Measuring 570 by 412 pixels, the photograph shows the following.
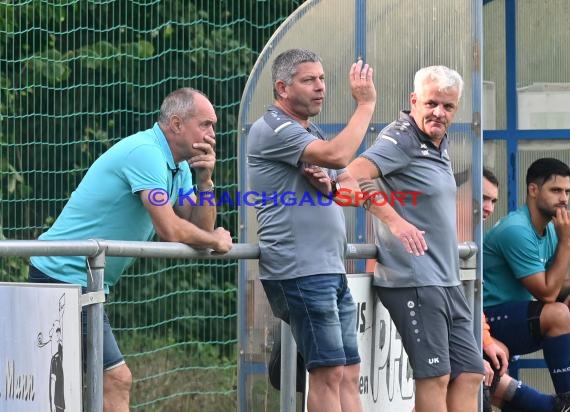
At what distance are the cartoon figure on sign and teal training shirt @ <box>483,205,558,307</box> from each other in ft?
11.8

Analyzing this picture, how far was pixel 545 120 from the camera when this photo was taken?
9000mm

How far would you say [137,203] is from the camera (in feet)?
19.1

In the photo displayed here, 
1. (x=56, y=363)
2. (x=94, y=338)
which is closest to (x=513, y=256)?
(x=94, y=338)

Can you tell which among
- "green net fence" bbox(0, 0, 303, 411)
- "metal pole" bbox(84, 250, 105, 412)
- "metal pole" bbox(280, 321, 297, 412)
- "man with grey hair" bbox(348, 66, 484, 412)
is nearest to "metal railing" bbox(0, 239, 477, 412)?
"metal pole" bbox(84, 250, 105, 412)

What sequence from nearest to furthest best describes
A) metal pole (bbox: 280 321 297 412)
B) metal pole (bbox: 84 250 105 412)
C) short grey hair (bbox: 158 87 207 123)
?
metal pole (bbox: 84 250 105 412)
short grey hair (bbox: 158 87 207 123)
metal pole (bbox: 280 321 297 412)

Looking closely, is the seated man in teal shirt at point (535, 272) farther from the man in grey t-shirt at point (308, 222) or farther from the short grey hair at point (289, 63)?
the short grey hair at point (289, 63)

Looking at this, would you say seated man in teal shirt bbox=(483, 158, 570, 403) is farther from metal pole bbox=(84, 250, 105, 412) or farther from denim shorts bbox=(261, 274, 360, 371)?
metal pole bbox=(84, 250, 105, 412)

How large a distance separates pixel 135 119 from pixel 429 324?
3323mm

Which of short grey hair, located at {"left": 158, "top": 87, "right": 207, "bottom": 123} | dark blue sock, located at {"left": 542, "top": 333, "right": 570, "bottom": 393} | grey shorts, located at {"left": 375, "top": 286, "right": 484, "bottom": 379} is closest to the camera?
short grey hair, located at {"left": 158, "top": 87, "right": 207, "bottom": 123}

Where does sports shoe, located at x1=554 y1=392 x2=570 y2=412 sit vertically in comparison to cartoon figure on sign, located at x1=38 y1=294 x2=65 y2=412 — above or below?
below

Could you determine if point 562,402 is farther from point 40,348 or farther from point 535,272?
point 40,348

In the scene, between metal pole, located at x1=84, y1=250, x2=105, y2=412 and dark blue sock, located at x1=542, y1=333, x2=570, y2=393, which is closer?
metal pole, located at x1=84, y1=250, x2=105, y2=412

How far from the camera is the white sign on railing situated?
16.1 ft

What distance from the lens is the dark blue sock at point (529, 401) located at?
8.01 m
